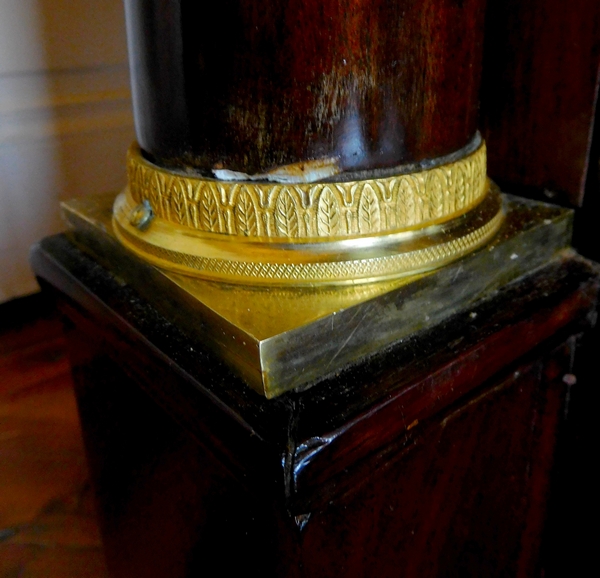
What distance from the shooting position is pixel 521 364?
518mm

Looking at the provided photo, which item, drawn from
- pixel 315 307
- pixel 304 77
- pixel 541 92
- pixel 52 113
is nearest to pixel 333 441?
pixel 315 307

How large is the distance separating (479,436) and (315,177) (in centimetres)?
26

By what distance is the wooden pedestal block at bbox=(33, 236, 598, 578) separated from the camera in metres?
0.40

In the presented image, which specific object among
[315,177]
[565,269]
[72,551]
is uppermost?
[315,177]

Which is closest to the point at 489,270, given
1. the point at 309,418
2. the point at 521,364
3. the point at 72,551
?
the point at 521,364

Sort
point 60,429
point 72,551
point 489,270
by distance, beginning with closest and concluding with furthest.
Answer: point 489,270 → point 72,551 → point 60,429

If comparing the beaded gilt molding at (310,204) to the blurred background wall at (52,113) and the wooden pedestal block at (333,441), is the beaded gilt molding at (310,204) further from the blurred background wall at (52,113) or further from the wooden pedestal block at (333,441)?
the blurred background wall at (52,113)

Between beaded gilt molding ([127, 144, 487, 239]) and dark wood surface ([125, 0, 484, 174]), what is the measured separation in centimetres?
2

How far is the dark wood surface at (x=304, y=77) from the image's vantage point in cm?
41

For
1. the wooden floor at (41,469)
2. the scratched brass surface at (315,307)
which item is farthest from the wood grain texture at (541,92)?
the wooden floor at (41,469)

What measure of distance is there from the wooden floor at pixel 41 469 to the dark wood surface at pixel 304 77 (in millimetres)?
449

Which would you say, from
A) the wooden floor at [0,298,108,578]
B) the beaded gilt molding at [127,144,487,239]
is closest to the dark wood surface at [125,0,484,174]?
the beaded gilt molding at [127,144,487,239]

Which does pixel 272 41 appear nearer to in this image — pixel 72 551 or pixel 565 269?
pixel 565 269

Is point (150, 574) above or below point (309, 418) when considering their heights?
below
